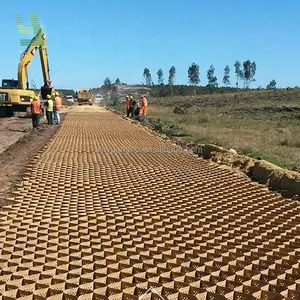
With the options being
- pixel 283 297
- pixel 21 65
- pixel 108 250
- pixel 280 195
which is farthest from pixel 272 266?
pixel 21 65

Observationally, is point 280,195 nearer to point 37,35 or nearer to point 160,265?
point 160,265

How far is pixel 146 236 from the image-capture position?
171 inches

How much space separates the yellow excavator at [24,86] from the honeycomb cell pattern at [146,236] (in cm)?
1394

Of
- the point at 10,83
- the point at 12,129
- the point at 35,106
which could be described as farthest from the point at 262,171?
the point at 10,83

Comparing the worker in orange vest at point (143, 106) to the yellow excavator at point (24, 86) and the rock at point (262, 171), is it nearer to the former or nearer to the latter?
the yellow excavator at point (24, 86)

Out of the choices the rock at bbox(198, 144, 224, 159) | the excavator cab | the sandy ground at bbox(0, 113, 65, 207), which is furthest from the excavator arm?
the rock at bbox(198, 144, 224, 159)

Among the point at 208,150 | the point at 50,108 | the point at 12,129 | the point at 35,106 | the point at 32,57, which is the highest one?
the point at 32,57

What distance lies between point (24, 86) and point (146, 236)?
18.8 meters

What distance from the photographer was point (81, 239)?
4.23 metres

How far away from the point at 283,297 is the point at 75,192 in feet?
11.8

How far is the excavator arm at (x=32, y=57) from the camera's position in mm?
21516

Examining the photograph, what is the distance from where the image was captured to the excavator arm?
70.6 feet

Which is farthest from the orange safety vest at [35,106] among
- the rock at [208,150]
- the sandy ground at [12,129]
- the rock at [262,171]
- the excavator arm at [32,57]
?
the rock at [262,171]

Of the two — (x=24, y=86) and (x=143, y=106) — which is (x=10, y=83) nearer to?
(x=24, y=86)
